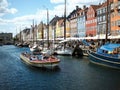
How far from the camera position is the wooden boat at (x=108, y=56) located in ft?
149

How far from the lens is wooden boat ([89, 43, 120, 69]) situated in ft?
149

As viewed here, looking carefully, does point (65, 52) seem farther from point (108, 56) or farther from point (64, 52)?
point (108, 56)

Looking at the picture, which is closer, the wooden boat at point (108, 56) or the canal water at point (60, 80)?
the canal water at point (60, 80)

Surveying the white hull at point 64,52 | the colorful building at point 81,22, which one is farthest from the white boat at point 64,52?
the colorful building at point 81,22

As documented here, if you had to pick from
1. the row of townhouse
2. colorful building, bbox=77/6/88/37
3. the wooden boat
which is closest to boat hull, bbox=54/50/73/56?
the row of townhouse

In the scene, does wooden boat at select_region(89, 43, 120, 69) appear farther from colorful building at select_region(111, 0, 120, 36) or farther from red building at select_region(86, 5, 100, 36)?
red building at select_region(86, 5, 100, 36)

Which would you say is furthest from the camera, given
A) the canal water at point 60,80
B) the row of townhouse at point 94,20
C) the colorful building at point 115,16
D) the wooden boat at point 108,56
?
the row of townhouse at point 94,20

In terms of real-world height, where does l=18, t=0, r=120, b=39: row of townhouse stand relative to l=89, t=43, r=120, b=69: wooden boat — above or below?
above

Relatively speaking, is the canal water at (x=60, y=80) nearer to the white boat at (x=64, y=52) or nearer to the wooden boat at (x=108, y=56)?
the wooden boat at (x=108, y=56)

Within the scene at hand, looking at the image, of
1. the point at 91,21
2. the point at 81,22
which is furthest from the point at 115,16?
the point at 81,22

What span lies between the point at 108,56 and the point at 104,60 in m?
1.65

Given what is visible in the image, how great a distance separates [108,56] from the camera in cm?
4709

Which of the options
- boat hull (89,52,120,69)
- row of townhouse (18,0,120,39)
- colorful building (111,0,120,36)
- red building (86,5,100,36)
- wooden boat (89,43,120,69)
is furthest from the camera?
red building (86,5,100,36)

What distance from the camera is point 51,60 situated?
46500mm
